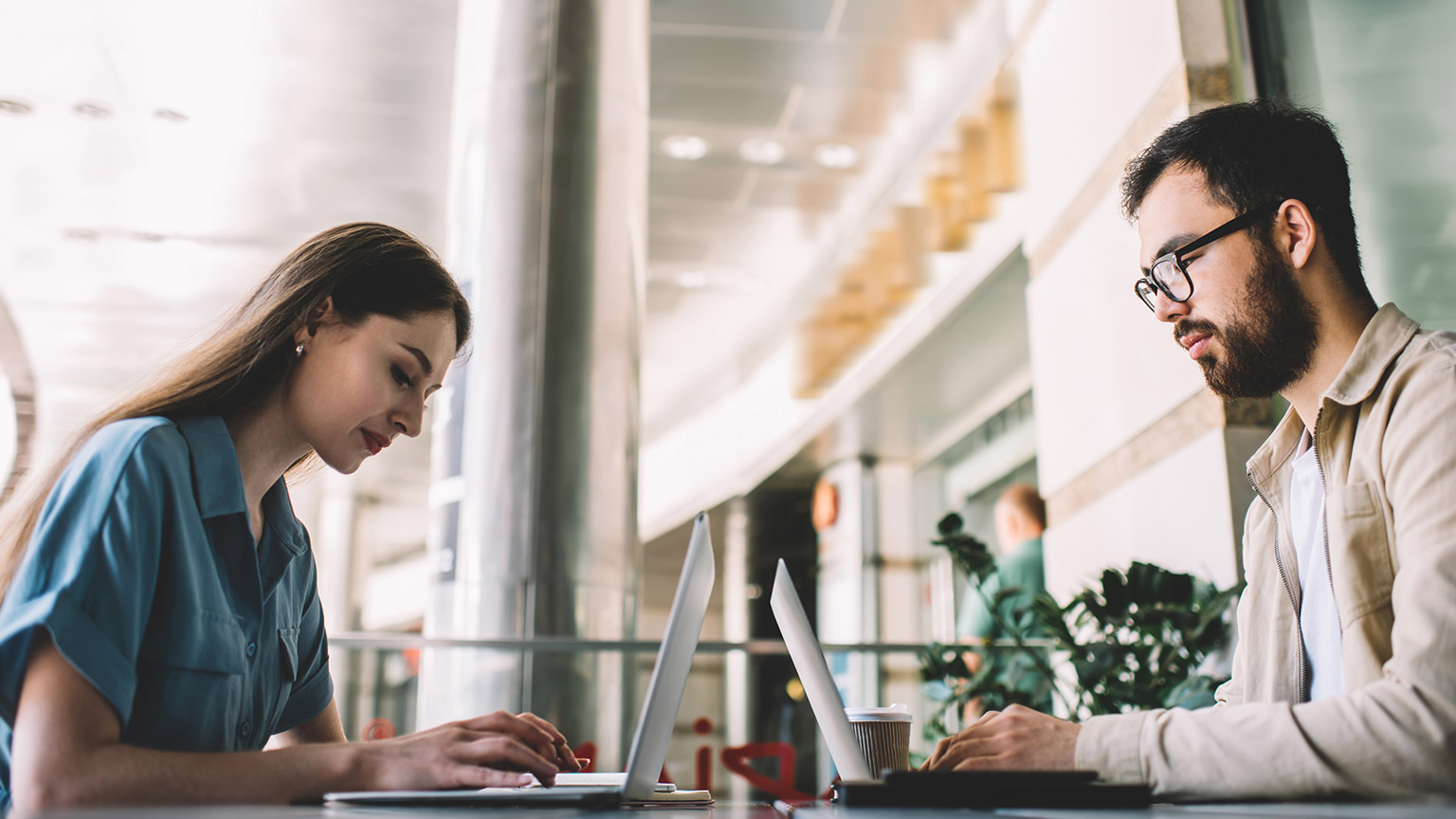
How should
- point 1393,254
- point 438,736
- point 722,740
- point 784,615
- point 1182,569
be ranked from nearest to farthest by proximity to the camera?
point 438,736
point 784,615
point 1393,254
point 1182,569
point 722,740

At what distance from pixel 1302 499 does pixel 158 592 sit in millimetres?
1400

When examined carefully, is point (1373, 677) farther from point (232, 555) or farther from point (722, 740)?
point (722, 740)

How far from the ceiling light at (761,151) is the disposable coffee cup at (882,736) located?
17.8 ft

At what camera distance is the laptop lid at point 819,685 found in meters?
1.22

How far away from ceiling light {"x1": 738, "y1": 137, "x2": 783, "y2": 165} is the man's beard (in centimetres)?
518

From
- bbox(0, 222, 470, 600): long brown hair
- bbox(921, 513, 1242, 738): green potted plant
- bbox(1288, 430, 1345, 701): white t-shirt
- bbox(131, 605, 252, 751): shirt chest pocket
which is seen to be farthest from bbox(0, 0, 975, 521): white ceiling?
bbox(131, 605, 252, 751): shirt chest pocket

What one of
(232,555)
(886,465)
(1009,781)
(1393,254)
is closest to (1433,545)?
(1009,781)

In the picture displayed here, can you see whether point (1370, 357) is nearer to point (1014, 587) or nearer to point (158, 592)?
point (158, 592)

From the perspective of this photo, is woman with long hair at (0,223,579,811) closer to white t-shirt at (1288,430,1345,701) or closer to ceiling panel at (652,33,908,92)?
white t-shirt at (1288,430,1345,701)

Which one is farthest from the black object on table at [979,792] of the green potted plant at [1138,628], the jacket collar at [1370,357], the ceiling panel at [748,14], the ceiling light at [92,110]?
the ceiling light at [92,110]

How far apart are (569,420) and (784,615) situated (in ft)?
8.54

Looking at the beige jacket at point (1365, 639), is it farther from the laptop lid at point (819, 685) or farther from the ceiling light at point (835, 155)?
the ceiling light at point (835, 155)

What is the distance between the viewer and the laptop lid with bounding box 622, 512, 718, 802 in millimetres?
1110

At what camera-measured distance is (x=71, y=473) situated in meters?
1.19
